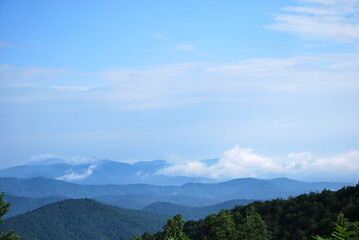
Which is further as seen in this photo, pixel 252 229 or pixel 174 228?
pixel 252 229

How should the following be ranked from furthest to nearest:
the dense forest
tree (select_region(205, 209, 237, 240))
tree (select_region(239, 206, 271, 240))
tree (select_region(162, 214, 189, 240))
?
the dense forest < tree (select_region(239, 206, 271, 240)) < tree (select_region(205, 209, 237, 240)) < tree (select_region(162, 214, 189, 240))

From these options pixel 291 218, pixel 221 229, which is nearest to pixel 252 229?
pixel 221 229

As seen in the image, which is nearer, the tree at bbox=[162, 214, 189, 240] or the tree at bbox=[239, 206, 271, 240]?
the tree at bbox=[162, 214, 189, 240]

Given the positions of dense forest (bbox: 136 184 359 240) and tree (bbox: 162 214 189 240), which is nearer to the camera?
tree (bbox: 162 214 189 240)

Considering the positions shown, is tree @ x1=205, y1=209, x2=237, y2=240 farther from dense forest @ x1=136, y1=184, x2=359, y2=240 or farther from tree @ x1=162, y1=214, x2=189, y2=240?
tree @ x1=162, y1=214, x2=189, y2=240

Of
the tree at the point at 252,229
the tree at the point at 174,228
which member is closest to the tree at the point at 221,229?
the tree at the point at 252,229

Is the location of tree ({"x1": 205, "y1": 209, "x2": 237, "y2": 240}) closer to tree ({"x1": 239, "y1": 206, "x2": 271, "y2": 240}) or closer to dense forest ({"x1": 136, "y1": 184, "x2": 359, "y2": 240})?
dense forest ({"x1": 136, "y1": 184, "x2": 359, "y2": 240})

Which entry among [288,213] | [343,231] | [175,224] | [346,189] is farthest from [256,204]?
[343,231]

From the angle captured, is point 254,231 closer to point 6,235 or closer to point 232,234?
point 232,234

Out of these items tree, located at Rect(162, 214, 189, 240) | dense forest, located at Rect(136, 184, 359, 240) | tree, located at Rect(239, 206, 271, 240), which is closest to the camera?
tree, located at Rect(162, 214, 189, 240)

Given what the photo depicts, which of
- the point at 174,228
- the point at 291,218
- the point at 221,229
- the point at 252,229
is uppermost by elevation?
the point at 174,228

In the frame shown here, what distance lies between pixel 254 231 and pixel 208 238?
6968mm

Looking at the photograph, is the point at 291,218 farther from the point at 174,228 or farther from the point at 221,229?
the point at 174,228

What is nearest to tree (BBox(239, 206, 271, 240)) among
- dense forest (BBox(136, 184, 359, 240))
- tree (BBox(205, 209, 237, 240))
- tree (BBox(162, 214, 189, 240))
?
dense forest (BBox(136, 184, 359, 240))
